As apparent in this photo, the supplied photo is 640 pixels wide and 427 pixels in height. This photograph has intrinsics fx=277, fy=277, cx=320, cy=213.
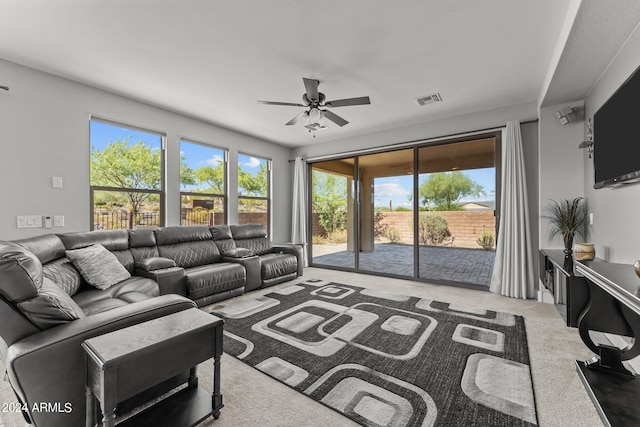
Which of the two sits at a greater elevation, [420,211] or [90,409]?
[420,211]

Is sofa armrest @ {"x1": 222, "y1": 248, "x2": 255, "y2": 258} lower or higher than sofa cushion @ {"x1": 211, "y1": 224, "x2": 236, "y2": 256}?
lower

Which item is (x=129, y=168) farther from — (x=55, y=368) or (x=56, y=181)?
(x=55, y=368)

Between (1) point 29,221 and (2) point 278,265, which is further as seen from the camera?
(2) point 278,265

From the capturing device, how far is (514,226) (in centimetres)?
385

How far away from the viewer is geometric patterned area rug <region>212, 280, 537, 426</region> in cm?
162

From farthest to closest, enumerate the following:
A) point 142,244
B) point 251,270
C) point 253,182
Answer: point 253,182
point 251,270
point 142,244

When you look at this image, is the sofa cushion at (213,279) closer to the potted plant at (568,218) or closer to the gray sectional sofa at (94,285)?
the gray sectional sofa at (94,285)

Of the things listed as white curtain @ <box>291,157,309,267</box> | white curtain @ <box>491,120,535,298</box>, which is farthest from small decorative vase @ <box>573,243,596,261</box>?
white curtain @ <box>291,157,309,267</box>

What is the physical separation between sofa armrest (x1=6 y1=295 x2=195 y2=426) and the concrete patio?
4.38m

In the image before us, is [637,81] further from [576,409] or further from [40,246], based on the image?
[40,246]

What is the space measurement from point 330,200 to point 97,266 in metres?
4.22

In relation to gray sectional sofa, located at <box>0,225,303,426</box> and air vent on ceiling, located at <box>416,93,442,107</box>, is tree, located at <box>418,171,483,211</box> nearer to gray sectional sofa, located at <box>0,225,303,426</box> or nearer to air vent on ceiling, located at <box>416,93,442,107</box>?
air vent on ceiling, located at <box>416,93,442,107</box>

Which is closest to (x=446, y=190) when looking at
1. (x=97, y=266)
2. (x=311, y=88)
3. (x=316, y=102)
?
(x=316, y=102)

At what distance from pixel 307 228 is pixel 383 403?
467 centimetres
